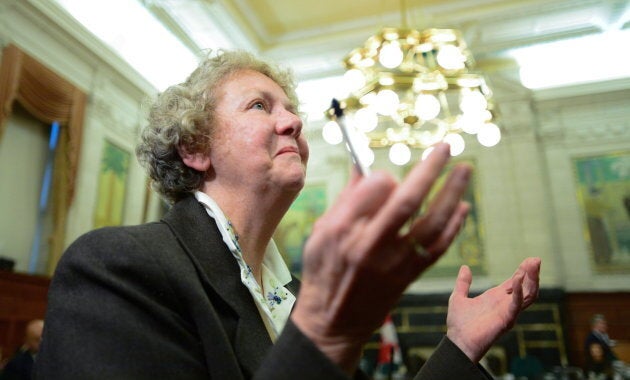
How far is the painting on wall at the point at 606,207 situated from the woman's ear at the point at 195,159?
9684 mm

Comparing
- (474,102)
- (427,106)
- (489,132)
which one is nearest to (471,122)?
(474,102)

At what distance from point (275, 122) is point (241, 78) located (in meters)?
0.26

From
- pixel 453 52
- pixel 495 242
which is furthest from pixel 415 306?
pixel 453 52

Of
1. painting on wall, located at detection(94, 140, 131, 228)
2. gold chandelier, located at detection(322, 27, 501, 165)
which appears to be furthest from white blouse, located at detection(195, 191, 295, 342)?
painting on wall, located at detection(94, 140, 131, 228)

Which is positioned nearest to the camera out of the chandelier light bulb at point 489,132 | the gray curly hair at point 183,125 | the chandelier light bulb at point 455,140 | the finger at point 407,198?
the finger at point 407,198

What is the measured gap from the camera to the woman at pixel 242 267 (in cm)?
75

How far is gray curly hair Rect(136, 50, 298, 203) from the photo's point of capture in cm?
170

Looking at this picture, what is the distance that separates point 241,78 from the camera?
71.0 inches

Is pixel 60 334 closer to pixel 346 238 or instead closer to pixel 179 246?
pixel 179 246

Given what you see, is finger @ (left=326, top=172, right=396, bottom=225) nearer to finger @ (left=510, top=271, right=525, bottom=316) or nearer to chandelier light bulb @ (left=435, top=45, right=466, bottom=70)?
finger @ (left=510, top=271, right=525, bottom=316)

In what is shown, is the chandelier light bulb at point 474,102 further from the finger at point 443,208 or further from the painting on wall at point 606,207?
the painting on wall at point 606,207

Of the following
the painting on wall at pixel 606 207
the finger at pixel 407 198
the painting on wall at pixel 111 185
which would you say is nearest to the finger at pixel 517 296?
the finger at pixel 407 198

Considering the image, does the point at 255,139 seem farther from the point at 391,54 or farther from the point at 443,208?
the point at 391,54

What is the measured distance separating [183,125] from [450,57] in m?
4.27
